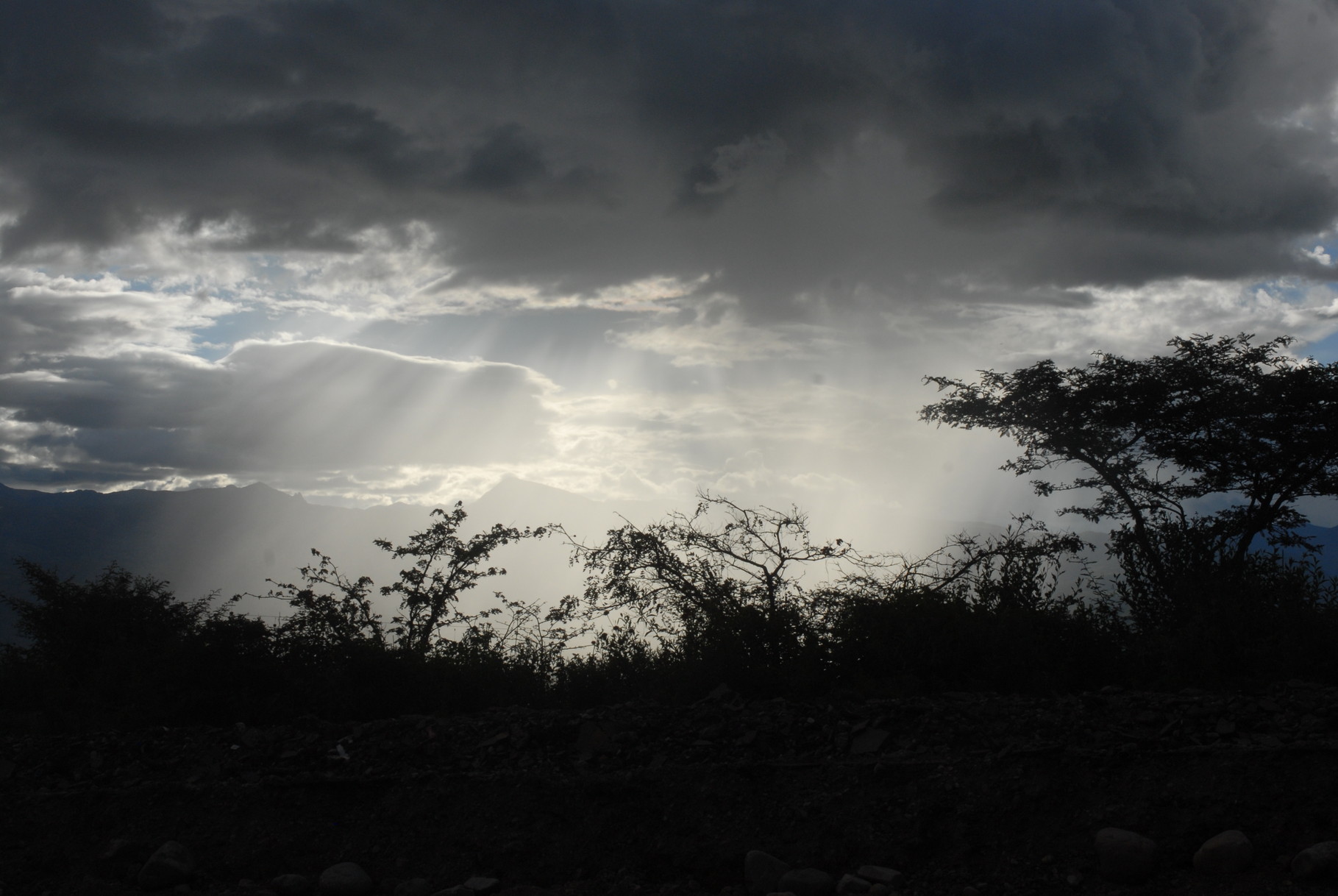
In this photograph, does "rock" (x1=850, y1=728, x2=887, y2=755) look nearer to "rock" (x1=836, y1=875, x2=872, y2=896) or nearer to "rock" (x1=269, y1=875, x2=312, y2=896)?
"rock" (x1=836, y1=875, x2=872, y2=896)

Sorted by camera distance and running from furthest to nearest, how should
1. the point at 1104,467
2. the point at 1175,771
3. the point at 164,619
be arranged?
the point at 1104,467
the point at 164,619
the point at 1175,771

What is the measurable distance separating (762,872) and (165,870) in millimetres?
3989

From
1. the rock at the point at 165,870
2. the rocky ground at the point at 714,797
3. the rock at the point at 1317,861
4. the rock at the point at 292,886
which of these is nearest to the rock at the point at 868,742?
the rocky ground at the point at 714,797

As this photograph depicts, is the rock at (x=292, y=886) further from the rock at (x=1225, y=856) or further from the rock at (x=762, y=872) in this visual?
the rock at (x=1225, y=856)

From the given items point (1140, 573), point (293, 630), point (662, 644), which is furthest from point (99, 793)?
point (1140, 573)

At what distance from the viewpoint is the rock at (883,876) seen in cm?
510

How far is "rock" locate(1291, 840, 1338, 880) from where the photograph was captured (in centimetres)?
444

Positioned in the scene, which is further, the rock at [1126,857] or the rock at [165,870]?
the rock at [165,870]

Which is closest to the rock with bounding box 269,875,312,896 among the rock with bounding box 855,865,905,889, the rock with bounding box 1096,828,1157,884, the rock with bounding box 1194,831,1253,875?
the rock with bounding box 855,865,905,889

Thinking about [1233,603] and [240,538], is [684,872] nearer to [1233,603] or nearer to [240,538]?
[1233,603]

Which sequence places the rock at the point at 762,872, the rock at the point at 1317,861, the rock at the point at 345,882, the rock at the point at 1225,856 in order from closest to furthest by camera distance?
the rock at the point at 1317,861
the rock at the point at 1225,856
the rock at the point at 762,872
the rock at the point at 345,882

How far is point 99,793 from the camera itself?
6668 mm

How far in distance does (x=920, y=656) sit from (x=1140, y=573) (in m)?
4.02

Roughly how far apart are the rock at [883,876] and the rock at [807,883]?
8.1 inches
